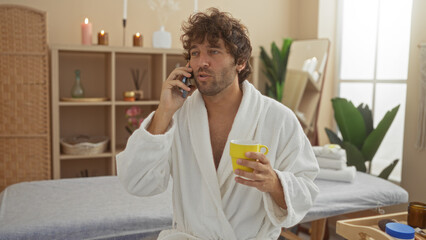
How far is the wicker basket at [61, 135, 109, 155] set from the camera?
2.87m

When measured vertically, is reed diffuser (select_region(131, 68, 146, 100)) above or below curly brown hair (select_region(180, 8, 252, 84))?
below

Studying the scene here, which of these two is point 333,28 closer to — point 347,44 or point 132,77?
point 347,44

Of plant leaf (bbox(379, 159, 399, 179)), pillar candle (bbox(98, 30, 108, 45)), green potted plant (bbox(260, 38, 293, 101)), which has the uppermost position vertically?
pillar candle (bbox(98, 30, 108, 45))

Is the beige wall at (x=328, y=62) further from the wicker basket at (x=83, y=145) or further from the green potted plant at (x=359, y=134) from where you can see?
the wicker basket at (x=83, y=145)

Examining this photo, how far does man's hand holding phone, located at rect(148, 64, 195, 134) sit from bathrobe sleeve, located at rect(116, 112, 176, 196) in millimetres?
26

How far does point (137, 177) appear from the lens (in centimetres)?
140

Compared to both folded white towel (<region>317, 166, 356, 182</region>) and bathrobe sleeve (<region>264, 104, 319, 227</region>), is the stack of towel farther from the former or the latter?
bathrobe sleeve (<region>264, 104, 319, 227</region>)

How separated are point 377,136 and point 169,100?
196 cm

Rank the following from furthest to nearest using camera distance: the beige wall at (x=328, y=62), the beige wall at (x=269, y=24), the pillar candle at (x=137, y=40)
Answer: the beige wall at (x=328, y=62)
the pillar candle at (x=137, y=40)
the beige wall at (x=269, y=24)

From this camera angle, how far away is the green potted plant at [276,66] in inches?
137

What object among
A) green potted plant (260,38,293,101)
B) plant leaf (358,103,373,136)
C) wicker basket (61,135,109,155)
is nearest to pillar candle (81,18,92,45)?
wicker basket (61,135,109,155)

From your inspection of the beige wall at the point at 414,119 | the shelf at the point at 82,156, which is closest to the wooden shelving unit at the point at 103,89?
the shelf at the point at 82,156

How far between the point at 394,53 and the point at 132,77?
82.6 inches

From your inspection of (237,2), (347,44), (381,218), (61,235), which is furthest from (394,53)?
(61,235)
